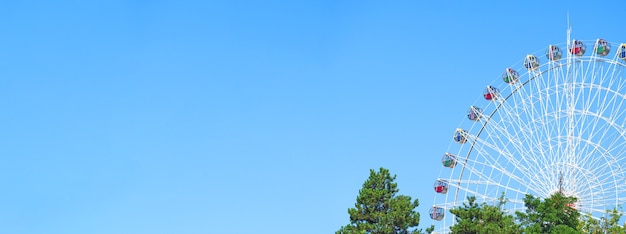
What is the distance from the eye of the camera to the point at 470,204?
63906 mm

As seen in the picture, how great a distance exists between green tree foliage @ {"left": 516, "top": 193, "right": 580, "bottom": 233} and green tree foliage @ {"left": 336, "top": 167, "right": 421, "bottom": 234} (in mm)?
6903

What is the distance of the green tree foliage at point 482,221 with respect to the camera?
60.7 m

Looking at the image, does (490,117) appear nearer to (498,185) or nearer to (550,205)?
(498,185)

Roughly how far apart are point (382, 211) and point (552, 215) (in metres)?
9.90

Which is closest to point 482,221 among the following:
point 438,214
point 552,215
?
point 552,215

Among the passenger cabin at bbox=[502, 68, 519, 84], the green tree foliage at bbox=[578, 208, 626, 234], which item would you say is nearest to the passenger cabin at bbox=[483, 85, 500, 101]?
the passenger cabin at bbox=[502, 68, 519, 84]

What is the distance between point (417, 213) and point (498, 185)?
9.27 metres

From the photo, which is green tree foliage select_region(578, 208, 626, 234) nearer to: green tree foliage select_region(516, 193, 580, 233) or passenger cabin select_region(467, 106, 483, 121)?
green tree foliage select_region(516, 193, 580, 233)

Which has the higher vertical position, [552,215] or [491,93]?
[491,93]

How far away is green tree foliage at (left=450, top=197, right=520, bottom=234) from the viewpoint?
6069cm

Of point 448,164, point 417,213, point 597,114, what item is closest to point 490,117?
point 448,164

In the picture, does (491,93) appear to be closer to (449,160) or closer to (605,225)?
(449,160)

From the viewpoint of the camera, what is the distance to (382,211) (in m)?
64.4

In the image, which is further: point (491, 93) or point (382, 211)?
point (491, 93)
